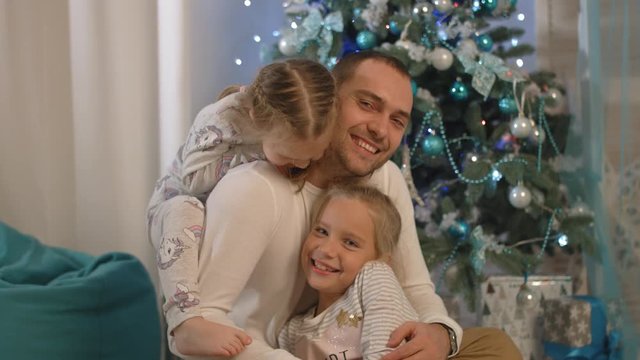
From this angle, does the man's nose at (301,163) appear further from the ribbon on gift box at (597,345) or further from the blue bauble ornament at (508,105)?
the ribbon on gift box at (597,345)

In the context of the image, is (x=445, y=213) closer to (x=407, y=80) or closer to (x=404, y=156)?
(x=404, y=156)

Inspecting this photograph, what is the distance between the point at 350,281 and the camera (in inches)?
65.6

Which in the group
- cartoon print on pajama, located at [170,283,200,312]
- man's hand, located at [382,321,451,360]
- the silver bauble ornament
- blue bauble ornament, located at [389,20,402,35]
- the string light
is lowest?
the string light

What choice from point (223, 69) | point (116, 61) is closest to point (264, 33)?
point (223, 69)

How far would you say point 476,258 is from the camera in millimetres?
2643

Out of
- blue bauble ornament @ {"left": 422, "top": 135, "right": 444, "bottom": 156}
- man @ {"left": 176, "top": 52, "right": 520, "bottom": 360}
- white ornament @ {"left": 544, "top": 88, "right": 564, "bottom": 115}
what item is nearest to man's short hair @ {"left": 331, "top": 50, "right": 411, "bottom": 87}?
man @ {"left": 176, "top": 52, "right": 520, "bottom": 360}

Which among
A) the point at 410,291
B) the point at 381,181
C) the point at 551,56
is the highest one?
the point at 551,56

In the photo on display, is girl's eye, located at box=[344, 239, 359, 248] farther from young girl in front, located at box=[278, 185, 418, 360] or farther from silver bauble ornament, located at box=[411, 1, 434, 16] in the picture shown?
silver bauble ornament, located at box=[411, 1, 434, 16]

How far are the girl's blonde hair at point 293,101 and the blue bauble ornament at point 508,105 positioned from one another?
1.29m

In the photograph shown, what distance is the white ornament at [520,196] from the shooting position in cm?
266

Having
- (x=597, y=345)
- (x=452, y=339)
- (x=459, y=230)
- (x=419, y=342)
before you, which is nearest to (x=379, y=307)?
(x=419, y=342)

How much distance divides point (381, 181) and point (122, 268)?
29.2 inches

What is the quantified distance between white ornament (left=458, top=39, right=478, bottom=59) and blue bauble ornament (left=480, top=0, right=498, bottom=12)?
0.18m

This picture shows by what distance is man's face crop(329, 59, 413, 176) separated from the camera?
1.78 meters
